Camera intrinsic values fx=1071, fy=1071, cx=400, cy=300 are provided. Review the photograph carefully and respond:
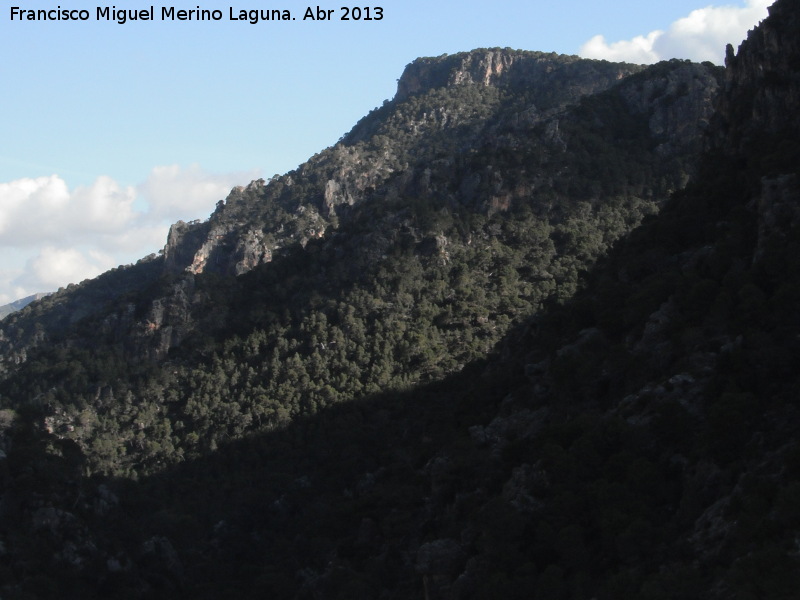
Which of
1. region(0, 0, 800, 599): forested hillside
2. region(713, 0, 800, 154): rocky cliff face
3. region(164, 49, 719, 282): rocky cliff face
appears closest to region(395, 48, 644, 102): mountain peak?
region(164, 49, 719, 282): rocky cliff face

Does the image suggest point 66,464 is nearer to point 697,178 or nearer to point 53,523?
point 53,523

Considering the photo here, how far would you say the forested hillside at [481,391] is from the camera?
115 ft

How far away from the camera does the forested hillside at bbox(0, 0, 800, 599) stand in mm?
35156

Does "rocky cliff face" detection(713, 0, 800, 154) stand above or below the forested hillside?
above

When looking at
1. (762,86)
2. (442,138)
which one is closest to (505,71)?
(442,138)

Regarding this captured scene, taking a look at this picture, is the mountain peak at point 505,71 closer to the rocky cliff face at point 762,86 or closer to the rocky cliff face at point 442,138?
the rocky cliff face at point 442,138

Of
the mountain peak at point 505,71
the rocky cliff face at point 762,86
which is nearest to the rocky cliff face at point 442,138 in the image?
the mountain peak at point 505,71

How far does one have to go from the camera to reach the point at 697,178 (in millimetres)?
58719

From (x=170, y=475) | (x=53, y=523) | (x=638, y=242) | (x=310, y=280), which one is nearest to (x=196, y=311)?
(x=310, y=280)

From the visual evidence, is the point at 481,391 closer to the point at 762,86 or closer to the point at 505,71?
the point at 762,86

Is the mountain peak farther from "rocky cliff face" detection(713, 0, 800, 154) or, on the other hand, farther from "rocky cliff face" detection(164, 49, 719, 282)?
"rocky cliff face" detection(713, 0, 800, 154)

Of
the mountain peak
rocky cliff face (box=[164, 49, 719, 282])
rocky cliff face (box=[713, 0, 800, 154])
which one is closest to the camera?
rocky cliff face (box=[713, 0, 800, 154])

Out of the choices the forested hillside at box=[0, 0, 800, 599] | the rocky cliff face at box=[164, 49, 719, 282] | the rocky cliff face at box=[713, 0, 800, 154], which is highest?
the rocky cliff face at box=[164, 49, 719, 282]

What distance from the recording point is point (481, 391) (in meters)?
54.8
